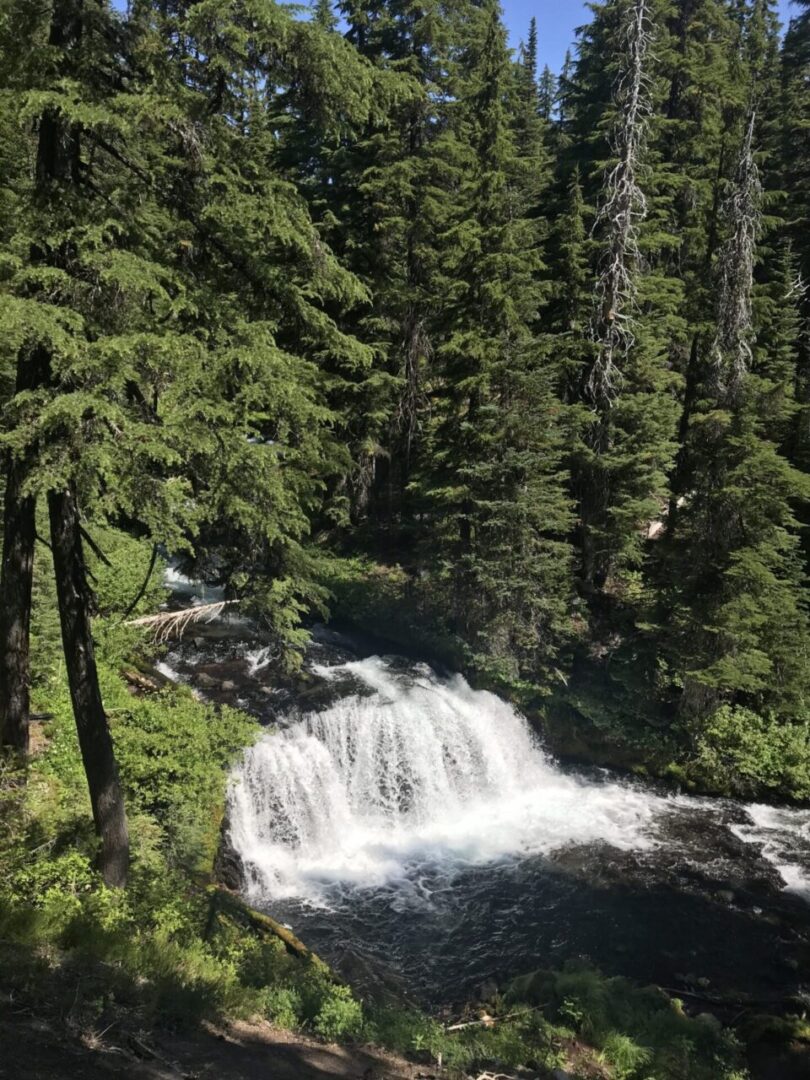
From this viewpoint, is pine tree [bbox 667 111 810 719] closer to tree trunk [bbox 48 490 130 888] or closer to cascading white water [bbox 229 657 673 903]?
cascading white water [bbox 229 657 673 903]

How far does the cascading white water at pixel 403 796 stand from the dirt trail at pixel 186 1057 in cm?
648

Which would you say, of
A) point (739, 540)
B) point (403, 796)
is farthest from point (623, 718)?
point (403, 796)

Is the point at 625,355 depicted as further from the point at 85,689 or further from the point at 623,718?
the point at 85,689

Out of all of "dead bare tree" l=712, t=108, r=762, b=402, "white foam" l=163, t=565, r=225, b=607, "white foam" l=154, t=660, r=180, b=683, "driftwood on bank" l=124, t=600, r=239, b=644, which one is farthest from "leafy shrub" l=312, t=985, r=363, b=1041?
"dead bare tree" l=712, t=108, r=762, b=402

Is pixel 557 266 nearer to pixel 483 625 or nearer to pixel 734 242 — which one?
pixel 734 242

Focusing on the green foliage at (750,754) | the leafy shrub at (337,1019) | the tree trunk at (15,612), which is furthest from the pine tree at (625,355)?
the tree trunk at (15,612)

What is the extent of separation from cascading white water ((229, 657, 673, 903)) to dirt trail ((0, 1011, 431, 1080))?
6479mm

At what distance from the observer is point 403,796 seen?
15.4 m

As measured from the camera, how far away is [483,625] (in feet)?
61.6

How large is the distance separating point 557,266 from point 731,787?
15045 mm

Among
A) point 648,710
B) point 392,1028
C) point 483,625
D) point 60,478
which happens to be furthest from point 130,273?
point 648,710

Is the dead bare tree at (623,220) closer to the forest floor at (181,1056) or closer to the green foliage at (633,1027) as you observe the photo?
the green foliage at (633,1027)

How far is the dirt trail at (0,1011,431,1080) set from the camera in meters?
4.10

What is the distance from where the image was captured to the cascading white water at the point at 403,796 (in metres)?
13.4
